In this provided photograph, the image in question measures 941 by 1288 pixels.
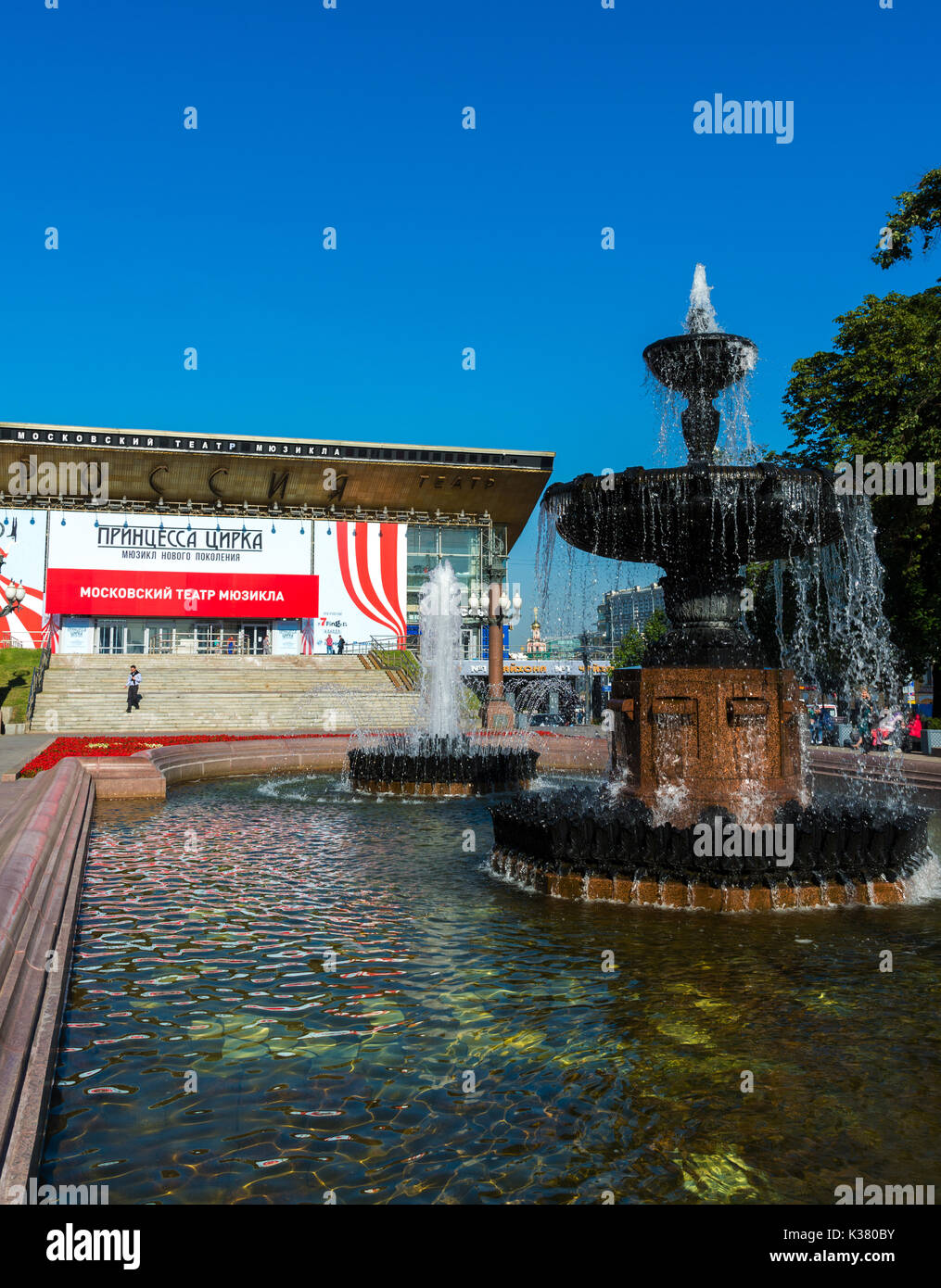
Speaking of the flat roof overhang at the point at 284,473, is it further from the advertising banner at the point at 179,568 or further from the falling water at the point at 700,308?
the falling water at the point at 700,308

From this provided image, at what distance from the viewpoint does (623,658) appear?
7362 cm

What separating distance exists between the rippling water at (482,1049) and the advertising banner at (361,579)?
4218 centimetres

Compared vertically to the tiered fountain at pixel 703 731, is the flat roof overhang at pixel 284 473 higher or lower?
higher

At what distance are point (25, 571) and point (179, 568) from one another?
7.36 meters

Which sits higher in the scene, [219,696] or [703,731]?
[703,731]

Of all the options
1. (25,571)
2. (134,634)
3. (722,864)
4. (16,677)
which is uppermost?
(25,571)

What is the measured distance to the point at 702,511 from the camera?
7.41 meters

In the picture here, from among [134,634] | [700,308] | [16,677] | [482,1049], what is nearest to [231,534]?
[134,634]

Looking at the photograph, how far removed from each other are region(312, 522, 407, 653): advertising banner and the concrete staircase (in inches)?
440

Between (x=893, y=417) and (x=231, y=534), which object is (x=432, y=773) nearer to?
(x=893, y=417)

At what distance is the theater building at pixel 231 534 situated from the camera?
45031mm

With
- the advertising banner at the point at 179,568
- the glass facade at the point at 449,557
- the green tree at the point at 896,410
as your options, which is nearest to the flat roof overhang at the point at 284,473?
the glass facade at the point at 449,557
